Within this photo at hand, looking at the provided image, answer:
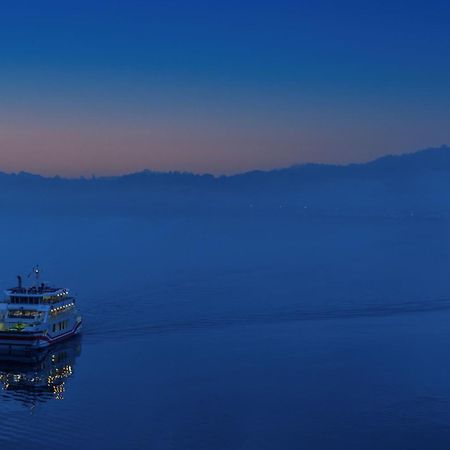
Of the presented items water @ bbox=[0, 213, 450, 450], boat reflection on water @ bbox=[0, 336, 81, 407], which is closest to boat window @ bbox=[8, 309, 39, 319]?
boat reflection on water @ bbox=[0, 336, 81, 407]

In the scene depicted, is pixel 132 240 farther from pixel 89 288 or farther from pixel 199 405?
pixel 199 405

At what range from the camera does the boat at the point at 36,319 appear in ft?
169

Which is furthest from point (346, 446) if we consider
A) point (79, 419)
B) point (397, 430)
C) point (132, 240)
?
point (132, 240)

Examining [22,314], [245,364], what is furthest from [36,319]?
[245,364]

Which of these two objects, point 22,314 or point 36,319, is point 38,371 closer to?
point 36,319

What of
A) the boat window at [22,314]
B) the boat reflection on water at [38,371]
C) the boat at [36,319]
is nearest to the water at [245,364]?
the boat reflection on water at [38,371]

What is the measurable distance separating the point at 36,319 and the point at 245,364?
56.2ft

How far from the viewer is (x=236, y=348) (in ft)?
176

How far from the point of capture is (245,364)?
49.1 meters

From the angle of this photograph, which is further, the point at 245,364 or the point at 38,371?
the point at 245,364

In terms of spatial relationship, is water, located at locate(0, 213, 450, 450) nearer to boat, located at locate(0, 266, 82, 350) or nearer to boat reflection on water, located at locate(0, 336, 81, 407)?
boat reflection on water, located at locate(0, 336, 81, 407)

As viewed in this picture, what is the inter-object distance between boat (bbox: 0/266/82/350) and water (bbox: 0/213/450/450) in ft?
5.22

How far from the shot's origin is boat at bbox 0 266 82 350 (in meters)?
51.5

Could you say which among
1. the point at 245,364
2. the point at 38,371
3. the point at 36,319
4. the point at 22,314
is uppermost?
the point at 22,314
